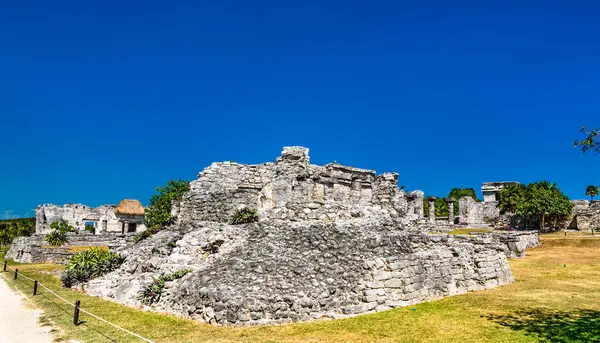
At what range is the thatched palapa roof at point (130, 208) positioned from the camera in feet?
137

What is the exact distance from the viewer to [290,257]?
1089 cm

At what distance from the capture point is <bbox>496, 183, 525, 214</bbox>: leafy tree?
38531 millimetres

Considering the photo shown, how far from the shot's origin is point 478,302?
430 inches

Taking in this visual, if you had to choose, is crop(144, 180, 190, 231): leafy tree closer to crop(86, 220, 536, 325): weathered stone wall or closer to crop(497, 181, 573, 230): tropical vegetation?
crop(86, 220, 536, 325): weathered stone wall

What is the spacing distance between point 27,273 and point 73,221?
26.2 meters

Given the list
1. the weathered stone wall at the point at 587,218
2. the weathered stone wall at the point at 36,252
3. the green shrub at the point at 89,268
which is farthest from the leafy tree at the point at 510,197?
the green shrub at the point at 89,268

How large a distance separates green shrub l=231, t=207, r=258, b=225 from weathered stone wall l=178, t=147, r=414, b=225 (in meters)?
0.31

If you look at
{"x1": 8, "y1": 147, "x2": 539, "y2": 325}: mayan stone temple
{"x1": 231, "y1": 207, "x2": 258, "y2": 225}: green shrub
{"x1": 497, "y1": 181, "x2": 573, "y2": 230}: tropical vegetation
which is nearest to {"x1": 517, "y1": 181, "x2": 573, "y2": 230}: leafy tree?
{"x1": 497, "y1": 181, "x2": 573, "y2": 230}: tropical vegetation

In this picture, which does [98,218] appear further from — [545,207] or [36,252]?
[545,207]

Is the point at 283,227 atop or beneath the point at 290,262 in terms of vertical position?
atop

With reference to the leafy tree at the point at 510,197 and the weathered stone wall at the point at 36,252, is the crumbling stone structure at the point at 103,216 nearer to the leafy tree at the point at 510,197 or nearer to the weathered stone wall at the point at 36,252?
the weathered stone wall at the point at 36,252

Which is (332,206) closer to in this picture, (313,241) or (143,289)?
(313,241)

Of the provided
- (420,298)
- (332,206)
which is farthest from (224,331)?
(332,206)

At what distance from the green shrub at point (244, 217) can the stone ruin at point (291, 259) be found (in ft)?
1.69
